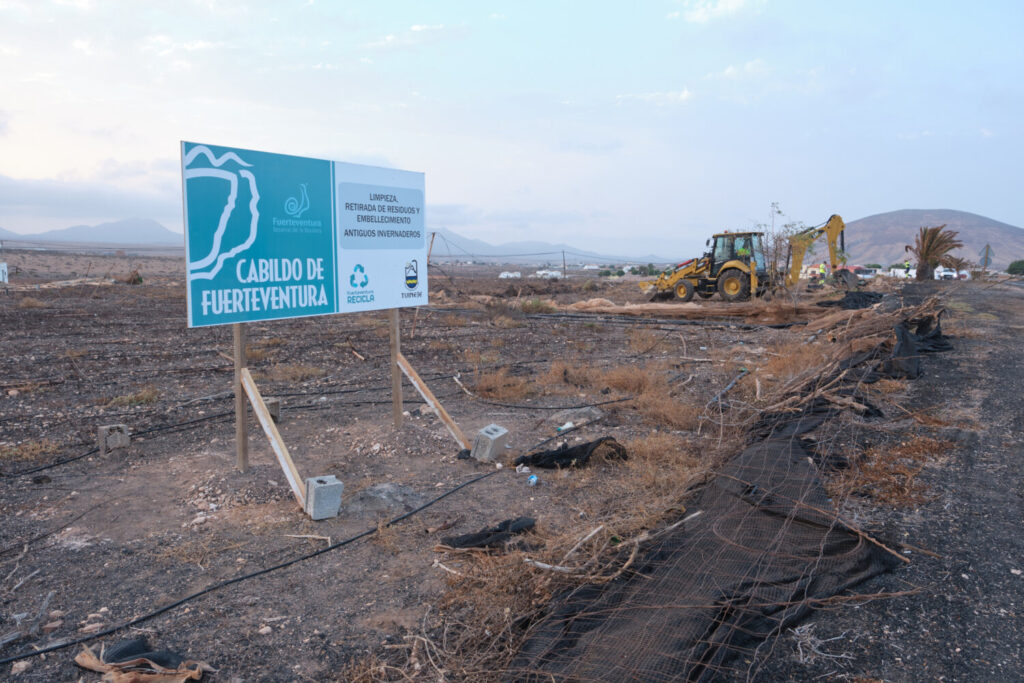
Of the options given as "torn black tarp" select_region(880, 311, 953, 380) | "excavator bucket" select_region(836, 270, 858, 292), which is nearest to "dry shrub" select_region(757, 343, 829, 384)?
"torn black tarp" select_region(880, 311, 953, 380)

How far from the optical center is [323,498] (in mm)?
4836

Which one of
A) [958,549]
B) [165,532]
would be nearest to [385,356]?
[165,532]

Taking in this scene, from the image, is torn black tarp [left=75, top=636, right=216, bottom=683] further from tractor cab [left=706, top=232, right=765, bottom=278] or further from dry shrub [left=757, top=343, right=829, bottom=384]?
tractor cab [left=706, top=232, right=765, bottom=278]

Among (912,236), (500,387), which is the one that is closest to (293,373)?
(500,387)

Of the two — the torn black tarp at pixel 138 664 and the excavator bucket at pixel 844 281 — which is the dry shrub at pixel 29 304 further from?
the excavator bucket at pixel 844 281

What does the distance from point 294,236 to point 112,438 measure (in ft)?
9.32

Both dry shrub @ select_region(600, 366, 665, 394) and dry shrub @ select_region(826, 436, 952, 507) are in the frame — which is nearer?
dry shrub @ select_region(826, 436, 952, 507)

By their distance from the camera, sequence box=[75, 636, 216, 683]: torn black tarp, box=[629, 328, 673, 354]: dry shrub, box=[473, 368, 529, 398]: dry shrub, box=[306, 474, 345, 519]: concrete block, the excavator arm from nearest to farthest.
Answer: box=[75, 636, 216, 683]: torn black tarp
box=[306, 474, 345, 519]: concrete block
box=[473, 368, 529, 398]: dry shrub
box=[629, 328, 673, 354]: dry shrub
the excavator arm

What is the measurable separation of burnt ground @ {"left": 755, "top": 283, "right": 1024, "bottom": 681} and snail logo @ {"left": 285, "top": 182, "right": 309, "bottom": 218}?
4874mm

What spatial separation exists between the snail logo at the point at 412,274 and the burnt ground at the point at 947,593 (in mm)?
4686

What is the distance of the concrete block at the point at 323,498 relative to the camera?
15.8 ft

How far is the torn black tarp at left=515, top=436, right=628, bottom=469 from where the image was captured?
6109mm

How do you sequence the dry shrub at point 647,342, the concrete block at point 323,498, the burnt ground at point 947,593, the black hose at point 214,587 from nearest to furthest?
the burnt ground at point 947,593
the black hose at point 214,587
the concrete block at point 323,498
the dry shrub at point 647,342

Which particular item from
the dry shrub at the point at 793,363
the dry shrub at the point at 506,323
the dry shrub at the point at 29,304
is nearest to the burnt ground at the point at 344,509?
the dry shrub at the point at 793,363
